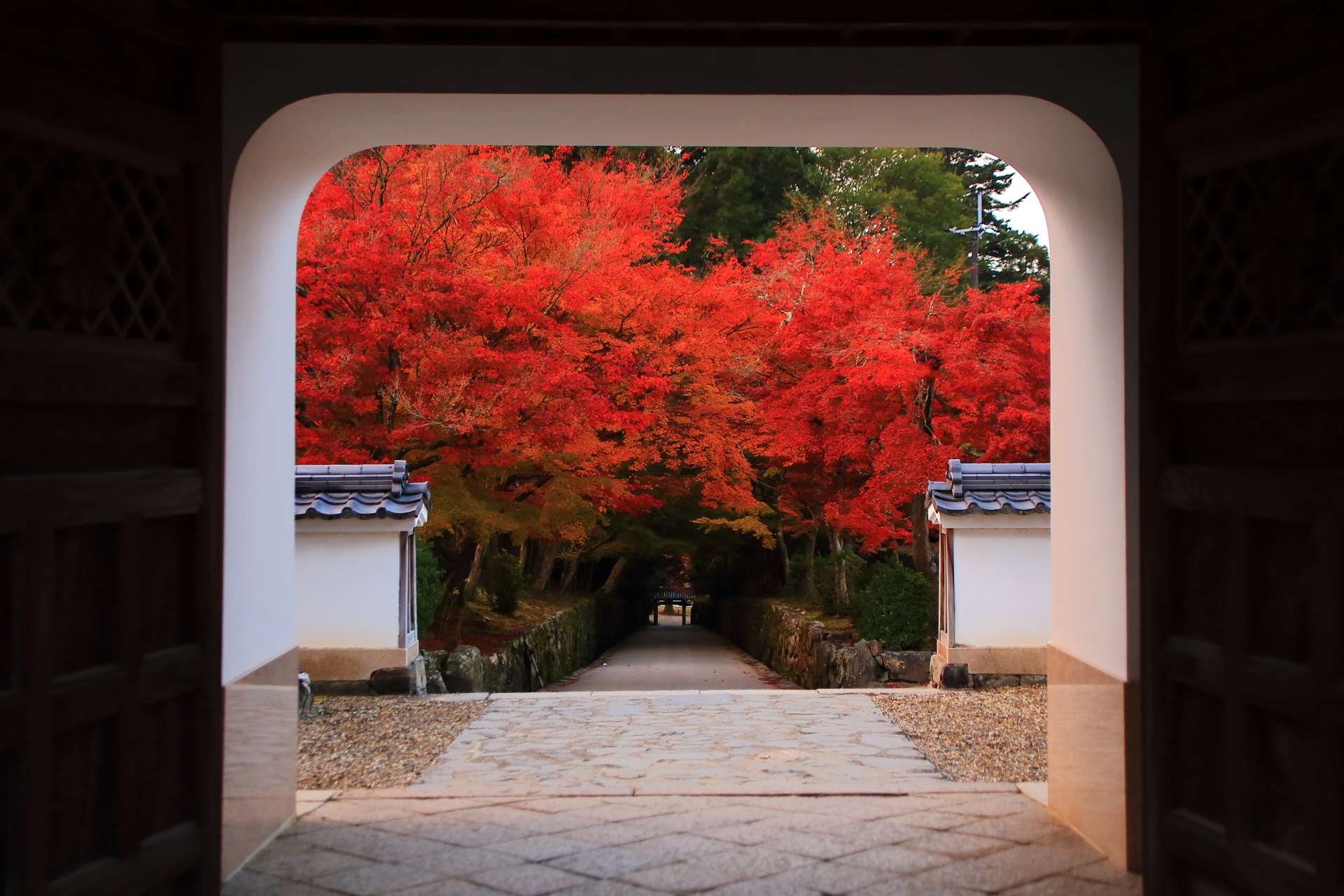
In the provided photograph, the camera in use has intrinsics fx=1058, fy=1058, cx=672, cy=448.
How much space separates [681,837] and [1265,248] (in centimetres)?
285

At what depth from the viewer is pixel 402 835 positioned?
412cm

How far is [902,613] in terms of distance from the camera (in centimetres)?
1145

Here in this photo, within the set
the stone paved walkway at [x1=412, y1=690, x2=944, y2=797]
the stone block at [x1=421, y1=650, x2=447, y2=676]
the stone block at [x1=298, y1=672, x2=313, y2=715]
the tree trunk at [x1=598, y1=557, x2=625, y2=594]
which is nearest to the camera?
the stone paved walkway at [x1=412, y1=690, x2=944, y2=797]

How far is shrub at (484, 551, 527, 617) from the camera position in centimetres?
A: 1505

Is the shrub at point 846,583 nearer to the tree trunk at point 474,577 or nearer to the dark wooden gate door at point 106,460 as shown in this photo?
the tree trunk at point 474,577

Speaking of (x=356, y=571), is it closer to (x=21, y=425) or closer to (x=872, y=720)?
(x=872, y=720)

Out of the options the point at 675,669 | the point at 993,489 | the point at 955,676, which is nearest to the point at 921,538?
the point at 993,489

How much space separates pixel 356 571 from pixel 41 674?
719cm

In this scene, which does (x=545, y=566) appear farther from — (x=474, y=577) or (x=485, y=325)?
(x=485, y=325)

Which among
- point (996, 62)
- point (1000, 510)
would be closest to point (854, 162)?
point (1000, 510)

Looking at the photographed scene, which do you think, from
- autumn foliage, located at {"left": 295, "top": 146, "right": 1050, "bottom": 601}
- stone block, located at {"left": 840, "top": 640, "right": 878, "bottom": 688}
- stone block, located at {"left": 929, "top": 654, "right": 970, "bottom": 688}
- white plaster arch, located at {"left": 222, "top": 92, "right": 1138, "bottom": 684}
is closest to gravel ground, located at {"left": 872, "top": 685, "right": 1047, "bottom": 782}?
stone block, located at {"left": 929, "top": 654, "right": 970, "bottom": 688}

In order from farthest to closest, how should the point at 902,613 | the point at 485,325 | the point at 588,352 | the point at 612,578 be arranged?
the point at 612,578, the point at 902,613, the point at 588,352, the point at 485,325

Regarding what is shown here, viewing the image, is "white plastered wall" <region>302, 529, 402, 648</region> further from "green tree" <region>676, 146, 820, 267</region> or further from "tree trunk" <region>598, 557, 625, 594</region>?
"tree trunk" <region>598, 557, 625, 594</region>

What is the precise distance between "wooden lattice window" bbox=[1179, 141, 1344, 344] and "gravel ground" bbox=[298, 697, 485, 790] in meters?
4.64
